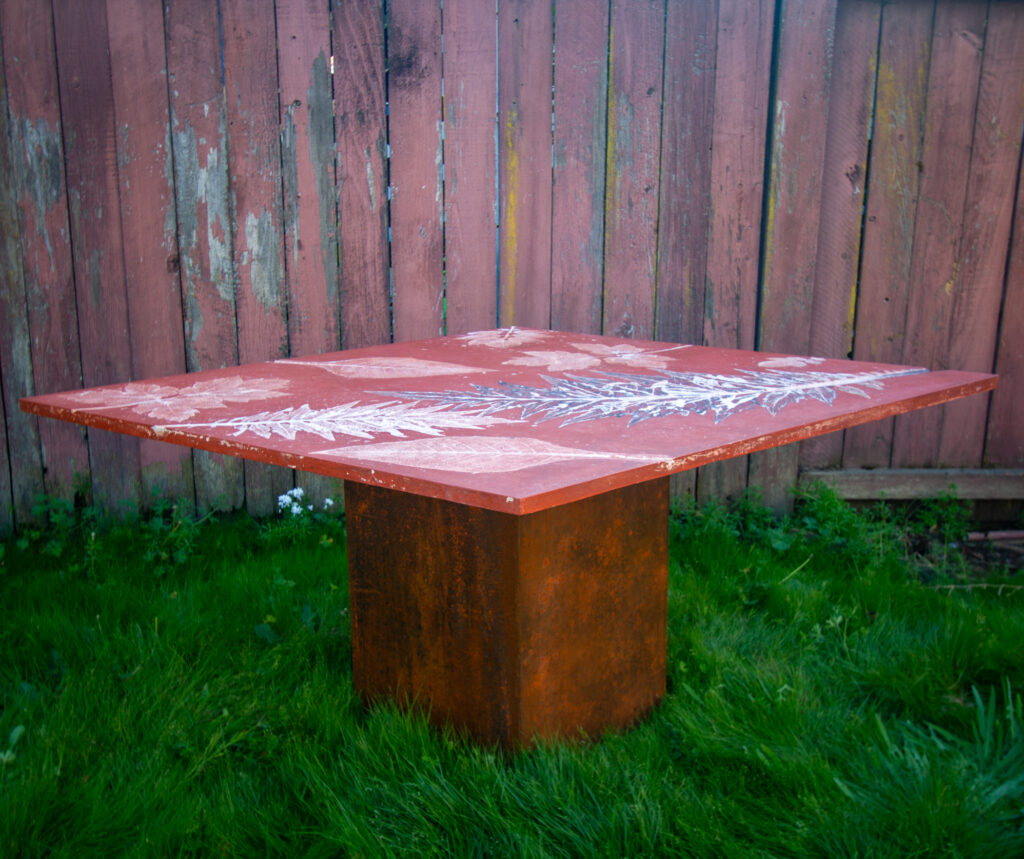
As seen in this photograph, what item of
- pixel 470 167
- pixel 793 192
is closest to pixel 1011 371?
pixel 793 192

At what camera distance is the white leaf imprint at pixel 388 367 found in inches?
82.0

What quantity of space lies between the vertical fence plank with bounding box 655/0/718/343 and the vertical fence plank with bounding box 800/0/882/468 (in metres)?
0.46

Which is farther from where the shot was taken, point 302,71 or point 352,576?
point 302,71

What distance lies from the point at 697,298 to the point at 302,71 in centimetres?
162

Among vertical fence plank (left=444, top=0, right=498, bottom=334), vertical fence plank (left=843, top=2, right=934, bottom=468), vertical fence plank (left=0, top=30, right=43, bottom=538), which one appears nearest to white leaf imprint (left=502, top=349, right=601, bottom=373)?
vertical fence plank (left=444, top=0, right=498, bottom=334)

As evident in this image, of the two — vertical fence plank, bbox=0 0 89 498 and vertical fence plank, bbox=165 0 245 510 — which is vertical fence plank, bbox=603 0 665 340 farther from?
vertical fence plank, bbox=0 0 89 498

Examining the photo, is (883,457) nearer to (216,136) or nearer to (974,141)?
(974,141)

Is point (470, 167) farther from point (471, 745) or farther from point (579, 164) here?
point (471, 745)

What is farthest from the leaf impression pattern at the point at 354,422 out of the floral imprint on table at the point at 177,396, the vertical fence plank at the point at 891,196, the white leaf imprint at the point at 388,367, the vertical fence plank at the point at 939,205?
the vertical fence plank at the point at 939,205

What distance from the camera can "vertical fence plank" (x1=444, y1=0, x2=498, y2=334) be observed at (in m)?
3.26

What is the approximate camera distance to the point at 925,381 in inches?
75.0

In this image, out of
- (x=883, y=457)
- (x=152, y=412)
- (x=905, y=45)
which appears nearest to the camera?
(x=152, y=412)

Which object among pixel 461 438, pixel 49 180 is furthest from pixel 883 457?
pixel 49 180

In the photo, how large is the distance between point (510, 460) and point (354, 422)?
378 millimetres
